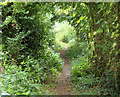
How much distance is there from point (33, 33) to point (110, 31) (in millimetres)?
3210

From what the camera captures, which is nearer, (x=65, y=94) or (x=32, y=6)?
(x=65, y=94)

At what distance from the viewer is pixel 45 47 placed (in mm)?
6621

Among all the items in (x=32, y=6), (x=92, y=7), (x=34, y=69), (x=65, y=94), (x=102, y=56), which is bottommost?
(x=65, y=94)

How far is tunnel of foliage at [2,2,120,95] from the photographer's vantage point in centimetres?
394

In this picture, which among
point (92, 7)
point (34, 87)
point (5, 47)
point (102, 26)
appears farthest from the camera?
point (5, 47)

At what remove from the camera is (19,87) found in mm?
3416

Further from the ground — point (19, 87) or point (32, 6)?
point (32, 6)

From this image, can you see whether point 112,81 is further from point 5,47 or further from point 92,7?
point 5,47

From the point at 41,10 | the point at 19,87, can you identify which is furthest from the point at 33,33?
the point at 19,87

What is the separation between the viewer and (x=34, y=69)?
196 inches

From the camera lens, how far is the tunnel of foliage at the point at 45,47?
3.94 m

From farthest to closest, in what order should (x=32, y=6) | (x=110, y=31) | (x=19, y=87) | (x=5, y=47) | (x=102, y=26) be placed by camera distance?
(x=32, y=6)
(x=5, y=47)
(x=102, y=26)
(x=110, y=31)
(x=19, y=87)

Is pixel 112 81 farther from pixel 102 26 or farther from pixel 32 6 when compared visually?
pixel 32 6

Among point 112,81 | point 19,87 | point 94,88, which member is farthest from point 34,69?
point 112,81
